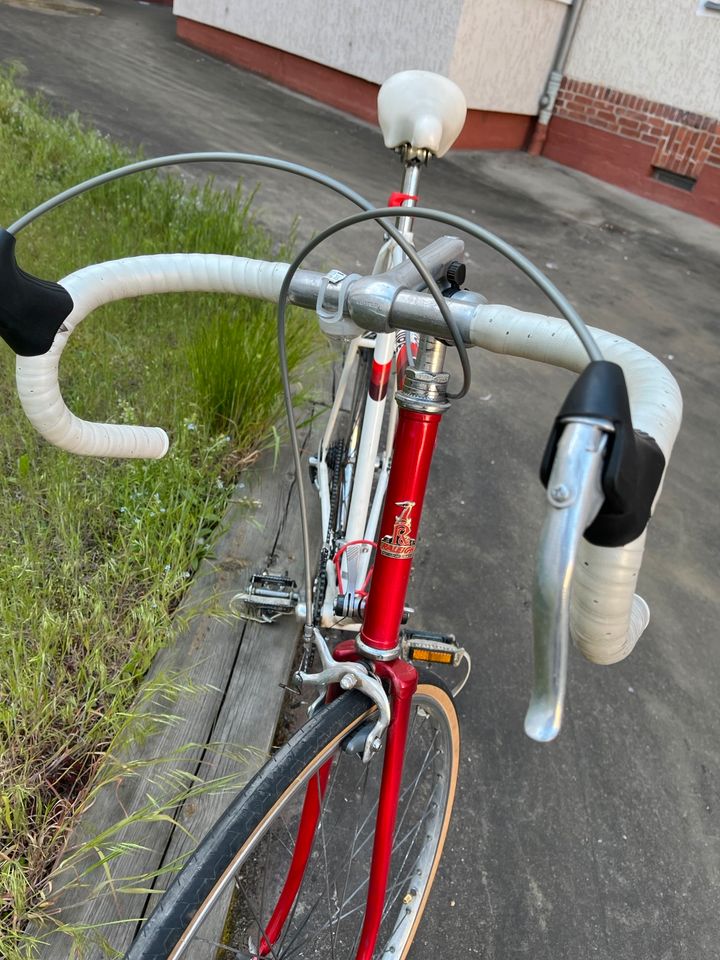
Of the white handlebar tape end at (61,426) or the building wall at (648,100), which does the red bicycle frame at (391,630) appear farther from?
the building wall at (648,100)

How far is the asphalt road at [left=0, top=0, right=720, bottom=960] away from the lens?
6.30 ft

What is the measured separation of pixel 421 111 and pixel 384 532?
1.13 meters

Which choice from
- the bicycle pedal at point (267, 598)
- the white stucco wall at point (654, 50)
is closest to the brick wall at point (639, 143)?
the white stucco wall at point (654, 50)

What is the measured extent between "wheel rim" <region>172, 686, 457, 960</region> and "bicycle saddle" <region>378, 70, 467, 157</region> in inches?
50.2

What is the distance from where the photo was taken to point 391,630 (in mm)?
1250

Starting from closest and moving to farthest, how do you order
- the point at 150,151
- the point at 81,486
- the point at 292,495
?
the point at 81,486, the point at 292,495, the point at 150,151

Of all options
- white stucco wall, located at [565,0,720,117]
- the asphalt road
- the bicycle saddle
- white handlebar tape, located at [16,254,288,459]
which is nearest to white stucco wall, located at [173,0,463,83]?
white stucco wall, located at [565,0,720,117]

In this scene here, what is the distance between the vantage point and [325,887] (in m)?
1.75

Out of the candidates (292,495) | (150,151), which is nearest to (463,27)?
(150,151)

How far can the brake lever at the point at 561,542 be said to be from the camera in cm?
58

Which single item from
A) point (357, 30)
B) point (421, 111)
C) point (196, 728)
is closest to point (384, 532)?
point (196, 728)

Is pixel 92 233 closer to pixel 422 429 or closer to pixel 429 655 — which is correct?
pixel 429 655

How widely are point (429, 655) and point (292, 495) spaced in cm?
110

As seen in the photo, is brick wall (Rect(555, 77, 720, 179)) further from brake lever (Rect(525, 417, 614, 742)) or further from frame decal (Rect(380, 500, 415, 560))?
brake lever (Rect(525, 417, 614, 742))
